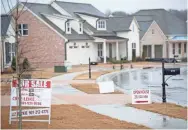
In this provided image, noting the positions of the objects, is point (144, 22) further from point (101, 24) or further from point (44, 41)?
point (44, 41)

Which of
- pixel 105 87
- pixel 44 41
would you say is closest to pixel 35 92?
pixel 105 87

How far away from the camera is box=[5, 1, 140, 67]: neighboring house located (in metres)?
44.2

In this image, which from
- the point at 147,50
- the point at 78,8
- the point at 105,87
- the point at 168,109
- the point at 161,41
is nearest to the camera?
the point at 168,109

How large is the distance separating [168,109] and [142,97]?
164 centimetres

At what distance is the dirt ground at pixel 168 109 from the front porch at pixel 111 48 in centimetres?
3159

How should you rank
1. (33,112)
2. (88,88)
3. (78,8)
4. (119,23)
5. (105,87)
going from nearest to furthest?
(33,112), (105,87), (88,88), (78,8), (119,23)

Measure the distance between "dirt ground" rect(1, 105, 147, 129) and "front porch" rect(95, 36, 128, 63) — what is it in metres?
33.5

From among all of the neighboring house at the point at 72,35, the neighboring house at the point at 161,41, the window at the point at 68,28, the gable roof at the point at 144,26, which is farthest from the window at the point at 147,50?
the window at the point at 68,28

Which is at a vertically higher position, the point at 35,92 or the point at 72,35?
the point at 72,35

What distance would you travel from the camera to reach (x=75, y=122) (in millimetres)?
13500

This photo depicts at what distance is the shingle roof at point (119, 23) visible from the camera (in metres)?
54.1

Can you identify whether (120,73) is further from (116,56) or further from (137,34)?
(137,34)

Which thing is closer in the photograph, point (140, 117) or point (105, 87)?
point (140, 117)

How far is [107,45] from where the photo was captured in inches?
2067
